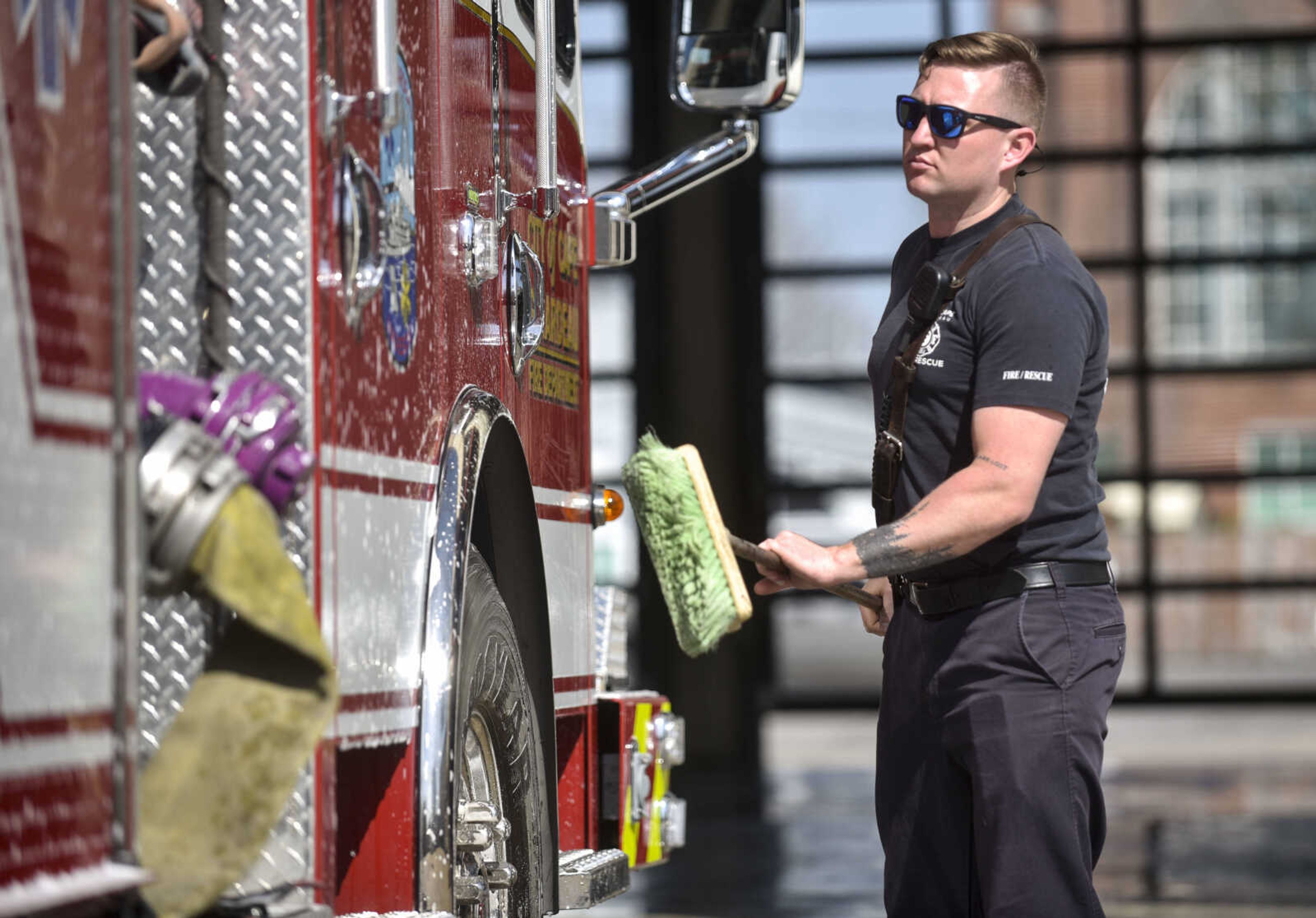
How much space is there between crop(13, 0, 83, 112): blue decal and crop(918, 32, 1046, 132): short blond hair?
176cm

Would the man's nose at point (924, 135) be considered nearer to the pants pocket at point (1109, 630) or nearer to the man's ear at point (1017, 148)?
the man's ear at point (1017, 148)

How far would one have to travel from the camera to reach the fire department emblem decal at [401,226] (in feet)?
8.36

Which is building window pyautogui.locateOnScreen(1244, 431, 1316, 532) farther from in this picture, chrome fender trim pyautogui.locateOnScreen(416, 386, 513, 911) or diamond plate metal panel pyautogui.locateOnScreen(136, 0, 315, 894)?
diamond plate metal panel pyautogui.locateOnScreen(136, 0, 315, 894)

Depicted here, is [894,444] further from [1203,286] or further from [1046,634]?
[1203,286]

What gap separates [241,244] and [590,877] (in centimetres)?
167

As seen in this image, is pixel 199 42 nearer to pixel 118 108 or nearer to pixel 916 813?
pixel 118 108

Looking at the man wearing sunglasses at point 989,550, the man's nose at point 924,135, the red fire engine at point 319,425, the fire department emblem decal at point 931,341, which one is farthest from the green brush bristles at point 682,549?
the man's nose at point 924,135

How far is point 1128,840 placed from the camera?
823 cm

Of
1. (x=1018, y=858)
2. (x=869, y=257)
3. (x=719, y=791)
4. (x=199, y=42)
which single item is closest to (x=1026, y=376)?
(x=1018, y=858)

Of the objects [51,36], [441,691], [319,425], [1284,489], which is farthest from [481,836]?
[1284,489]

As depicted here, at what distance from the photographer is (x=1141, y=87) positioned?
39.9ft

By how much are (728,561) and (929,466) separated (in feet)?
1.34

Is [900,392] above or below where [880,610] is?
above

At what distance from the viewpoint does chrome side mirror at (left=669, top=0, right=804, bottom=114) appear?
3979 millimetres
